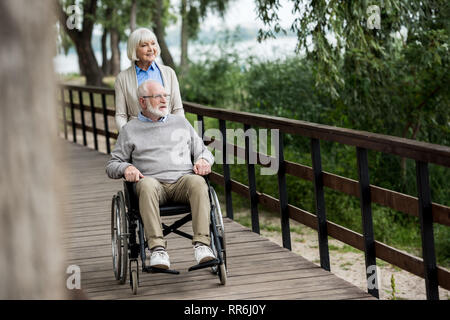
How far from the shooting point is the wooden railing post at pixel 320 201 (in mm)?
4511

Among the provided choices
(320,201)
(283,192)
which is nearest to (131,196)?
(320,201)

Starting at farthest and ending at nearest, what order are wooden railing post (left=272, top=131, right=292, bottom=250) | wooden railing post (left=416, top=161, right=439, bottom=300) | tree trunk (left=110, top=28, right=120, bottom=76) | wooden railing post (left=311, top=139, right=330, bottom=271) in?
tree trunk (left=110, top=28, right=120, bottom=76) < wooden railing post (left=272, top=131, right=292, bottom=250) < wooden railing post (left=311, top=139, right=330, bottom=271) < wooden railing post (left=416, top=161, right=439, bottom=300)

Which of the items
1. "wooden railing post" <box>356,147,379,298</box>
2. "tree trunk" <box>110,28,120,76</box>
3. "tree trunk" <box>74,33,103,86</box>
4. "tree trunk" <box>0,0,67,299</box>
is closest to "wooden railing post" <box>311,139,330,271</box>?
"wooden railing post" <box>356,147,379,298</box>

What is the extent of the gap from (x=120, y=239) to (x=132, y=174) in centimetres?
38

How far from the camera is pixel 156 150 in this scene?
4.13 meters

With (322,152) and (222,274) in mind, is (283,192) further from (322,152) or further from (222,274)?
(322,152)

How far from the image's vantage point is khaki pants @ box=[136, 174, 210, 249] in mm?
3902

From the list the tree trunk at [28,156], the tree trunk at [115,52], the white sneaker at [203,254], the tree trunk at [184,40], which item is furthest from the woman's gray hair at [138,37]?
the tree trunk at [115,52]

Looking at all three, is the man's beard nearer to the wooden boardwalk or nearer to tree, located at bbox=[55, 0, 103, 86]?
the wooden boardwalk

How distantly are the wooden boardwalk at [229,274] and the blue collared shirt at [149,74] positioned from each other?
102 cm

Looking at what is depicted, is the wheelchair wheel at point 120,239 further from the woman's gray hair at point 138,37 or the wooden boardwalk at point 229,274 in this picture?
the woman's gray hair at point 138,37

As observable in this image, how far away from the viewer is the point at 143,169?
4.14 meters

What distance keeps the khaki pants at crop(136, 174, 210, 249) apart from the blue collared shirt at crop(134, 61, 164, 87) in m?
1.04
